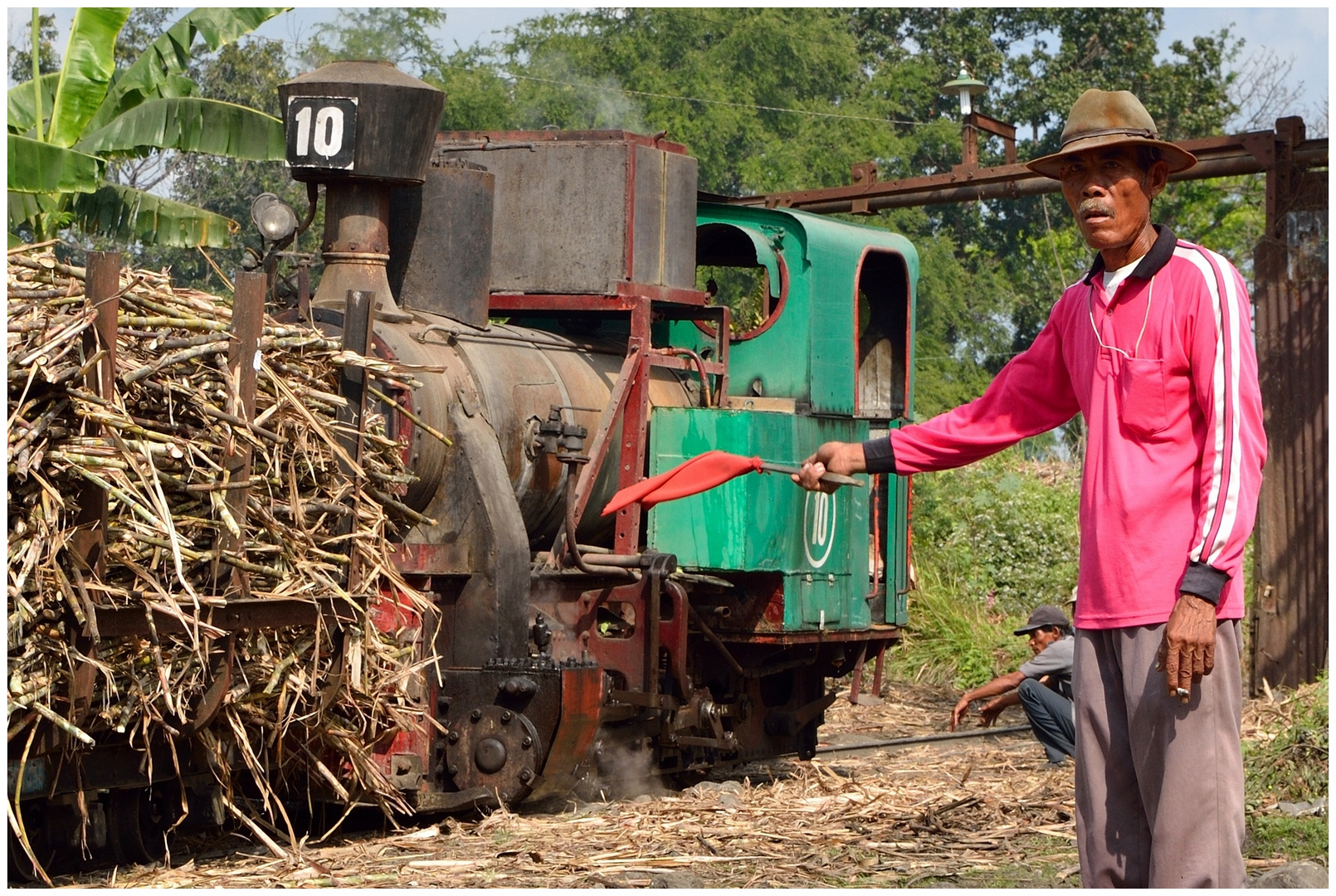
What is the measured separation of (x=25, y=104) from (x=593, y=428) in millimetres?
8020

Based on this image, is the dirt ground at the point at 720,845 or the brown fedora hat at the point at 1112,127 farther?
the dirt ground at the point at 720,845

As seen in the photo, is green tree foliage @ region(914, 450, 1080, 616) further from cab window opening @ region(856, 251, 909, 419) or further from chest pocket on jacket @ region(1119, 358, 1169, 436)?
chest pocket on jacket @ region(1119, 358, 1169, 436)

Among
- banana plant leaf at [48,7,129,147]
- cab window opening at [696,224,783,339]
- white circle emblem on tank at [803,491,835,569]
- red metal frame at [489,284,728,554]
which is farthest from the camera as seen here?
banana plant leaf at [48,7,129,147]

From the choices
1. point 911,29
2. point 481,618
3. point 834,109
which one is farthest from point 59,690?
point 911,29

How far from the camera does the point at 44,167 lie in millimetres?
11609

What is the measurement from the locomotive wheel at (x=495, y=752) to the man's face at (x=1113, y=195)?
370 centimetres

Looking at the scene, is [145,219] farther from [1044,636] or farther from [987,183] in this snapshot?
[1044,636]

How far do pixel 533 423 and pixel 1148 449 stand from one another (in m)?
4.20

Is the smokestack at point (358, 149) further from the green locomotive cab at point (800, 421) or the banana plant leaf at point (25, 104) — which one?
the banana plant leaf at point (25, 104)

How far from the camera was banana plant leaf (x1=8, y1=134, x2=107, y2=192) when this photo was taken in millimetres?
11547

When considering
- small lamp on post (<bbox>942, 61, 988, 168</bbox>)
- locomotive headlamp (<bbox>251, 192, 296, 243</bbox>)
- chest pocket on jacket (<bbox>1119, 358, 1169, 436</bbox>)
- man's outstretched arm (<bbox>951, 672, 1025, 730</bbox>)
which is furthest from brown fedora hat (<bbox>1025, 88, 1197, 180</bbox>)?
small lamp on post (<bbox>942, 61, 988, 168</bbox>)

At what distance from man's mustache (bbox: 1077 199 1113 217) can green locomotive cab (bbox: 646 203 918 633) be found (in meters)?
4.23

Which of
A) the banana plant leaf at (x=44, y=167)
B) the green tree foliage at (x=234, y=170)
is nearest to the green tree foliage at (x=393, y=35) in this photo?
the green tree foliage at (x=234, y=170)

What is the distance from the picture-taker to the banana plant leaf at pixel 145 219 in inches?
559
